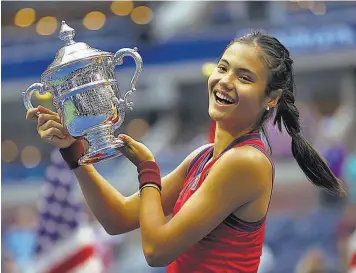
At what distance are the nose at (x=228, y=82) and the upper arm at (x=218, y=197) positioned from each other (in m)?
0.17

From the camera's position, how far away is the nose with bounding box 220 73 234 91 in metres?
2.61

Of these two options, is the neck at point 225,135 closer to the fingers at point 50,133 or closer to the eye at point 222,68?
the eye at point 222,68

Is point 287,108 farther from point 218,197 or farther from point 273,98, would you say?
point 218,197

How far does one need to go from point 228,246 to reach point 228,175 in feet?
0.64

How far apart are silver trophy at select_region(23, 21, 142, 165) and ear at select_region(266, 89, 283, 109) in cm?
37

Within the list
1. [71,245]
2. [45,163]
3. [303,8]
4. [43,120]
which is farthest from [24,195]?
[43,120]

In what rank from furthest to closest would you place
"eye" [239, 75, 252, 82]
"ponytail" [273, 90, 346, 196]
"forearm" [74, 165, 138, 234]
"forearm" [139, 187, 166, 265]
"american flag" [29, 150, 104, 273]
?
"american flag" [29, 150, 104, 273] → "forearm" [74, 165, 138, 234] → "ponytail" [273, 90, 346, 196] → "eye" [239, 75, 252, 82] → "forearm" [139, 187, 166, 265]

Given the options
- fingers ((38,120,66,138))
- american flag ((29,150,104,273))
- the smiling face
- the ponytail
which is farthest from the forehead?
american flag ((29,150,104,273))

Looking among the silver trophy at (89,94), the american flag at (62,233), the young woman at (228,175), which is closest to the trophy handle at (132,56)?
the silver trophy at (89,94)

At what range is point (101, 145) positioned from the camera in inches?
105

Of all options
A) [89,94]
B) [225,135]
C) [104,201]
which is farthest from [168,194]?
[89,94]

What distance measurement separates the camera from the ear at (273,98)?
267cm

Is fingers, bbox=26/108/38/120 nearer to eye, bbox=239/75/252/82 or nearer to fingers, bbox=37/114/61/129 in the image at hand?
fingers, bbox=37/114/61/129

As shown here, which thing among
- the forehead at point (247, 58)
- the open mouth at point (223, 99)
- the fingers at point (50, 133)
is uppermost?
the forehead at point (247, 58)
